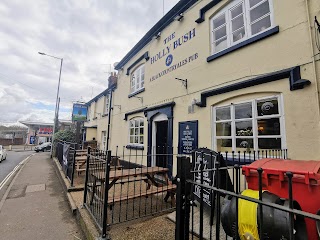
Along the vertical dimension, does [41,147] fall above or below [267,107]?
below

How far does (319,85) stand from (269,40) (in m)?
1.51

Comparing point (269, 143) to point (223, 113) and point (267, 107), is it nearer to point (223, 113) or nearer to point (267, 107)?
point (267, 107)

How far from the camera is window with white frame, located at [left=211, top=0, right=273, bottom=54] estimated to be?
4.57 m

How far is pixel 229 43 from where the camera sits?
5246 millimetres

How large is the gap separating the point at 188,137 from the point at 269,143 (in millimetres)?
2403

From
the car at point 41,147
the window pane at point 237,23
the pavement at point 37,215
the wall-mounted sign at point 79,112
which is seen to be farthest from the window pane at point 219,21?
the car at point 41,147

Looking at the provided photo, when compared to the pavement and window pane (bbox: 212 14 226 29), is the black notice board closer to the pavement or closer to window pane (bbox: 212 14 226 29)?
window pane (bbox: 212 14 226 29)

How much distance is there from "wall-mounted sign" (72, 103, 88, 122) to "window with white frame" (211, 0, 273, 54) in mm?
17468

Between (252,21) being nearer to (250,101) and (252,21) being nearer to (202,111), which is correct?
(250,101)

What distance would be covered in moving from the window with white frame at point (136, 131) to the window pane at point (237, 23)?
17.6 feet

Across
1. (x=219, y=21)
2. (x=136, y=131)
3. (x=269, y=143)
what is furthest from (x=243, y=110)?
(x=136, y=131)

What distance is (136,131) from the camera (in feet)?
31.0

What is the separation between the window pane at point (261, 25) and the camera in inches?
177

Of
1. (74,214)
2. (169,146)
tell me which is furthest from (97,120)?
(74,214)
